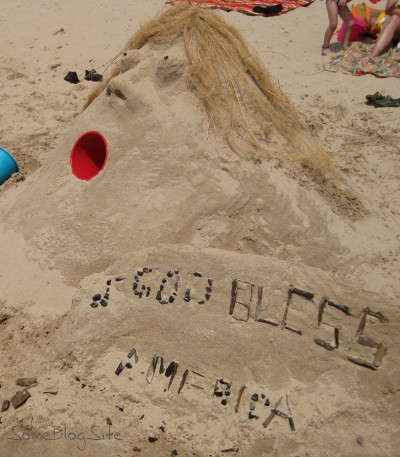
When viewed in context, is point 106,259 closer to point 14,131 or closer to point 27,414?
point 27,414

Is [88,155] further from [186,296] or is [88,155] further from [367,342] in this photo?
[367,342]

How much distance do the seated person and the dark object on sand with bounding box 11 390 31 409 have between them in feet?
17.7

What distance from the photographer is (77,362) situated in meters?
2.63

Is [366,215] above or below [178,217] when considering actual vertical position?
below

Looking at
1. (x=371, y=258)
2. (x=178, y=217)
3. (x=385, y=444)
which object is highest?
(x=178, y=217)

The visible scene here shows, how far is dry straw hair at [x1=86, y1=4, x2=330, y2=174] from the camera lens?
314 cm

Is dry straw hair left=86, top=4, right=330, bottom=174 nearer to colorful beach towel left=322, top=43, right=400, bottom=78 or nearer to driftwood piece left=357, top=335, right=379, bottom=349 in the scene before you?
driftwood piece left=357, top=335, right=379, bottom=349

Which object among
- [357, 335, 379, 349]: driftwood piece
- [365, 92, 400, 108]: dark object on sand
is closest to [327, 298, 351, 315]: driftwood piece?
[357, 335, 379, 349]: driftwood piece

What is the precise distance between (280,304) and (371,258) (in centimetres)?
80

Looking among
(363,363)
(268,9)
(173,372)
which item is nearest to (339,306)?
(363,363)

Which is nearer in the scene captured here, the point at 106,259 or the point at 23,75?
the point at 106,259

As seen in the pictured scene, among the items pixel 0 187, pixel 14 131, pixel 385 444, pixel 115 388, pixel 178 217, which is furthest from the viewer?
pixel 14 131

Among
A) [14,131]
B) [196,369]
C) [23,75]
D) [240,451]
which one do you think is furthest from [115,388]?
[23,75]

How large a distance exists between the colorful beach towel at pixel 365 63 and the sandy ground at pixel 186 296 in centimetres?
241
